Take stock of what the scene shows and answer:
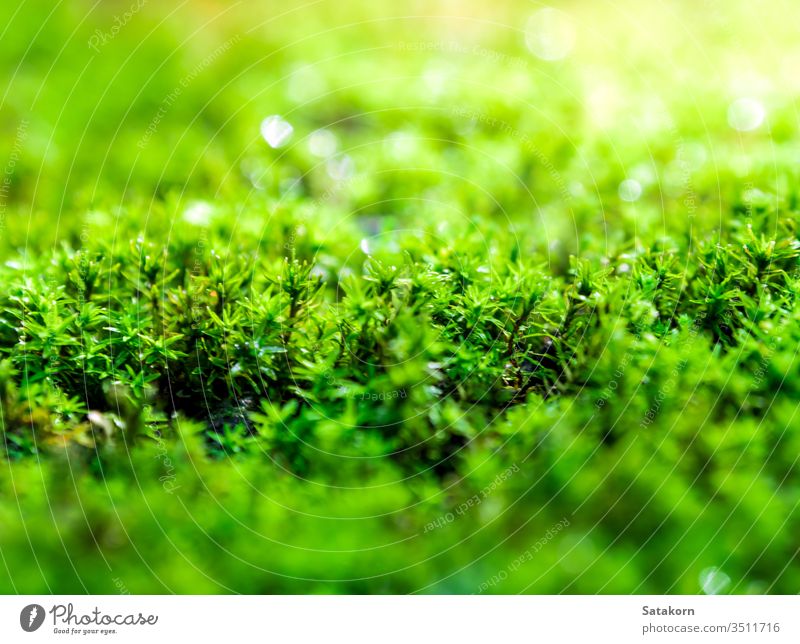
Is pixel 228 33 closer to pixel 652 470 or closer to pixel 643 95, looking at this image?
pixel 643 95

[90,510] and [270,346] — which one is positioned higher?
[270,346]

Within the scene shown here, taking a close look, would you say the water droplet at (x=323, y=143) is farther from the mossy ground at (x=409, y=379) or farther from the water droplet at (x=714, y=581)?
the water droplet at (x=714, y=581)

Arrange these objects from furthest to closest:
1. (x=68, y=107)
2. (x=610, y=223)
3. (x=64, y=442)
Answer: (x=68, y=107)
(x=610, y=223)
(x=64, y=442)

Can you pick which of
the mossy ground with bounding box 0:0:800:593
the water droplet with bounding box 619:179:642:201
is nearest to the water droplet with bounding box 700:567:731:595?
the mossy ground with bounding box 0:0:800:593

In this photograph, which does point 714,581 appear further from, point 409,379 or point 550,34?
point 550,34

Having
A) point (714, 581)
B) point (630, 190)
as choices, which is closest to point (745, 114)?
point (630, 190)

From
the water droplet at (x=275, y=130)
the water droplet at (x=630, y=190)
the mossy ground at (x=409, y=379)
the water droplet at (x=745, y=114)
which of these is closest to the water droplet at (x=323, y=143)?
the water droplet at (x=275, y=130)

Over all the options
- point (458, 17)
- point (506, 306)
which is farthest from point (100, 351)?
point (458, 17)
